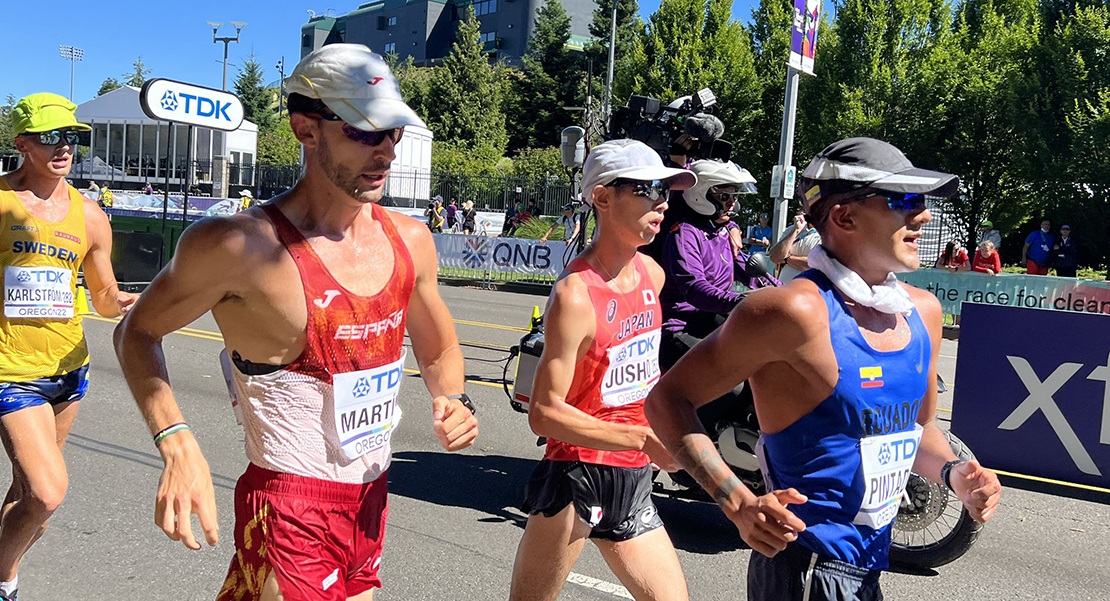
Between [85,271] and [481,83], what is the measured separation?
62078 millimetres

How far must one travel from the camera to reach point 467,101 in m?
63.7

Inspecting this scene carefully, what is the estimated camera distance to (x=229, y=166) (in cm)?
4162

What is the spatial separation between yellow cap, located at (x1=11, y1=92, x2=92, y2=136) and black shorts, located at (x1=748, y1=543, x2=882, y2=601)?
11.2 feet

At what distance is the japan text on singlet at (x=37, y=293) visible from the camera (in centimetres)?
414

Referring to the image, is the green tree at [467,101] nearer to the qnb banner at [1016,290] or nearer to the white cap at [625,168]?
the qnb banner at [1016,290]

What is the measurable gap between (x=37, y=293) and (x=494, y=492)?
3084mm

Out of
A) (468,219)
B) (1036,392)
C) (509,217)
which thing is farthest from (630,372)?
(509,217)

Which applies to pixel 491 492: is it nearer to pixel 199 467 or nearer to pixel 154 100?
pixel 199 467

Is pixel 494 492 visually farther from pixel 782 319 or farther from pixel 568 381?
pixel 782 319

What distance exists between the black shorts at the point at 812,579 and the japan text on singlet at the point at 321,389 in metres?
1.07

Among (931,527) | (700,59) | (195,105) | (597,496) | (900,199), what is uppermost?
(700,59)

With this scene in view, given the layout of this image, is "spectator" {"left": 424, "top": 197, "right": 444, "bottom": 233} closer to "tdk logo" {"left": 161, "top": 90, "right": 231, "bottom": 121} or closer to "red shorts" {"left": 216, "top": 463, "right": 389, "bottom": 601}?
"tdk logo" {"left": 161, "top": 90, "right": 231, "bottom": 121}

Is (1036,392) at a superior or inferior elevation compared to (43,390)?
inferior

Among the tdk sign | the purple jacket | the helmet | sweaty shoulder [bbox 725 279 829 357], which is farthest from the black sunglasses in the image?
the tdk sign
